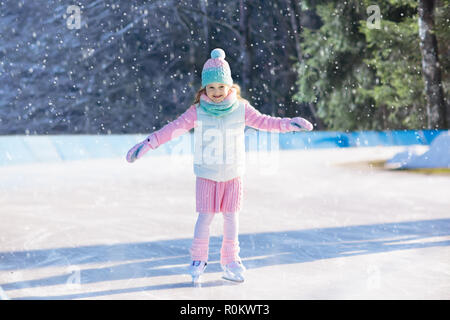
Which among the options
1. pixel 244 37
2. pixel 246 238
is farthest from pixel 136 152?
pixel 244 37

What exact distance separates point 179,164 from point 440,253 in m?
10.5

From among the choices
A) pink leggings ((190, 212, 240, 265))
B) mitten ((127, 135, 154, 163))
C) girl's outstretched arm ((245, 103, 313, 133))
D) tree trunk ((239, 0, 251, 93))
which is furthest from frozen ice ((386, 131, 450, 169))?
tree trunk ((239, 0, 251, 93))

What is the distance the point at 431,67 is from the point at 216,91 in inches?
585

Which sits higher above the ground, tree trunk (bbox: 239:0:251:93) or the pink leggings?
tree trunk (bbox: 239:0:251:93)

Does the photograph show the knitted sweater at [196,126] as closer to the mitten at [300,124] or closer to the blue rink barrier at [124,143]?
the mitten at [300,124]

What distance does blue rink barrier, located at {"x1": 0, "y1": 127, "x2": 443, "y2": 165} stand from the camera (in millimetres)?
15195

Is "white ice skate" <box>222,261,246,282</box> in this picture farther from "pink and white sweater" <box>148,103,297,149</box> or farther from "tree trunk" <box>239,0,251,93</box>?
"tree trunk" <box>239,0,251,93</box>

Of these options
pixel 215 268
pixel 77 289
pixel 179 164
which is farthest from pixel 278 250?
pixel 179 164

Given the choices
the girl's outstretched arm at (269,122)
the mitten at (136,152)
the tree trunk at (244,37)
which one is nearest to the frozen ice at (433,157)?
the girl's outstretched arm at (269,122)

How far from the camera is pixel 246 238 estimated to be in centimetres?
641

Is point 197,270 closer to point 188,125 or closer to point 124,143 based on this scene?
point 188,125

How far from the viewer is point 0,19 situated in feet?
146

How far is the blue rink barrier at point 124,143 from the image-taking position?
15.2m

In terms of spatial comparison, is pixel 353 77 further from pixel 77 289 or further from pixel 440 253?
pixel 77 289
